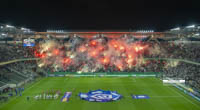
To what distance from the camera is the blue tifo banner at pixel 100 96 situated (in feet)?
95.0

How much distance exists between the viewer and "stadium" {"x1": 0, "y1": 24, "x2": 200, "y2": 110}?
2875 cm

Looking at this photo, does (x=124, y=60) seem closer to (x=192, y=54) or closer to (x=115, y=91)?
(x=192, y=54)

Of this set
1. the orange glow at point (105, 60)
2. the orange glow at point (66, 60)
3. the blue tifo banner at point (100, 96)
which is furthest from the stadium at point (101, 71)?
the orange glow at point (66, 60)

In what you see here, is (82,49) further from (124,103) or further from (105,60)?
(124,103)

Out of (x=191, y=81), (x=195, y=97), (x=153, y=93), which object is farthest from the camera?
(x=191, y=81)

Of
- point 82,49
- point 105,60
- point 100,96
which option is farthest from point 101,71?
point 100,96

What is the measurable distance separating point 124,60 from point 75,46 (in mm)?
21659

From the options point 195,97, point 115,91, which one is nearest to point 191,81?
point 195,97

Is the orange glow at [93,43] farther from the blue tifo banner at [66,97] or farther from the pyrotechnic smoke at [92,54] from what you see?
the blue tifo banner at [66,97]

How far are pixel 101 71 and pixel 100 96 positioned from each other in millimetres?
23351

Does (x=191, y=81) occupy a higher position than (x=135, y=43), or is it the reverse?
(x=135, y=43)

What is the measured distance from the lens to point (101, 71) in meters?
53.9

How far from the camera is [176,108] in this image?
84.9ft

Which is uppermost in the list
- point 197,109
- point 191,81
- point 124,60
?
point 124,60
